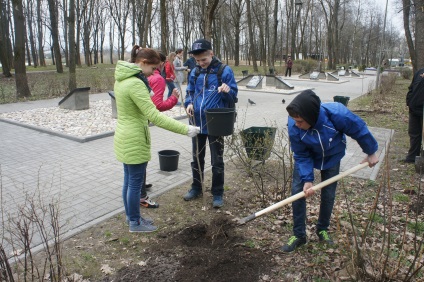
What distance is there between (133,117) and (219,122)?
871 mm

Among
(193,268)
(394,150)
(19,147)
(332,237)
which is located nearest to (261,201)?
(332,237)

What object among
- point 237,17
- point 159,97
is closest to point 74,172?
point 159,97

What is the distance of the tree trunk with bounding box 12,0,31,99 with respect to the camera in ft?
43.0

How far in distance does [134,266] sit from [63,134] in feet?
17.7

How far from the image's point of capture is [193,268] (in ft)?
9.73

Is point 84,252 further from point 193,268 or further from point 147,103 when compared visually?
point 147,103

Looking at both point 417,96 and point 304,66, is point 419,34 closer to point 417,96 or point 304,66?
point 417,96

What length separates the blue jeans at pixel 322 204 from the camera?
10.2ft

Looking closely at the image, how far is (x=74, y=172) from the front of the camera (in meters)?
5.50

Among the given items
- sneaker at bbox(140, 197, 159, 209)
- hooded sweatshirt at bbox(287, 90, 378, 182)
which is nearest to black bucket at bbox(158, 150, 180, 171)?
sneaker at bbox(140, 197, 159, 209)

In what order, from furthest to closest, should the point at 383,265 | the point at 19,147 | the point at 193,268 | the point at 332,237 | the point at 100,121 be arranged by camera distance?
the point at 100,121 < the point at 19,147 < the point at 332,237 < the point at 193,268 < the point at 383,265

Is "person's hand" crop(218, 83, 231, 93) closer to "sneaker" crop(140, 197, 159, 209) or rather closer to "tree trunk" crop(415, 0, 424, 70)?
"sneaker" crop(140, 197, 159, 209)

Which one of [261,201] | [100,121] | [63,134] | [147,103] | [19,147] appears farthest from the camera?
[100,121]

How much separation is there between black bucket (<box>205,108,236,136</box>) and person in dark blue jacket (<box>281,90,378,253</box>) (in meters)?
0.83
